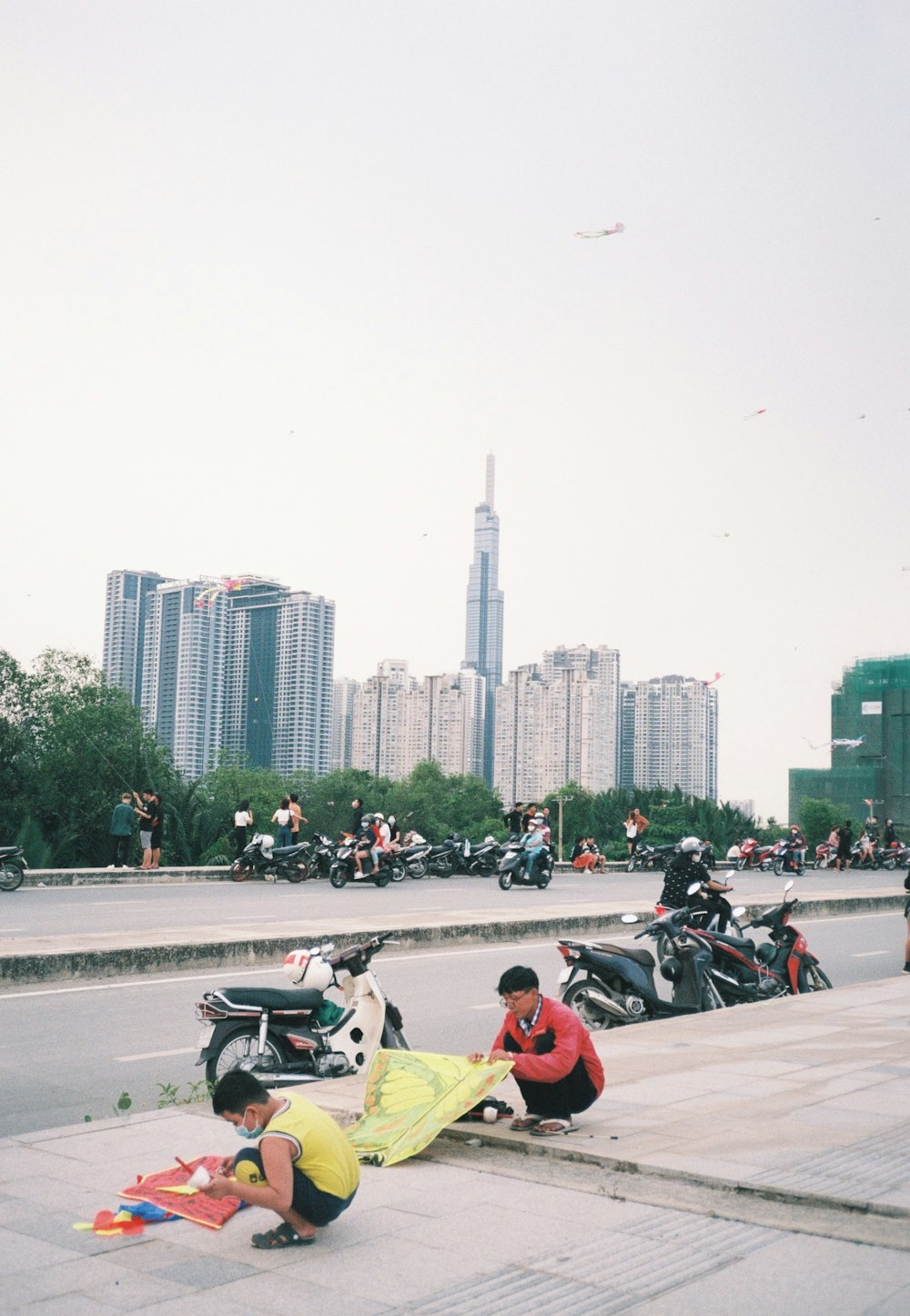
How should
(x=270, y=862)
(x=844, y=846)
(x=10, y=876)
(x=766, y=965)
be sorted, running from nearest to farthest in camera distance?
(x=766, y=965)
(x=10, y=876)
(x=270, y=862)
(x=844, y=846)

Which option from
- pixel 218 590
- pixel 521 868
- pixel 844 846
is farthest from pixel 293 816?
pixel 218 590

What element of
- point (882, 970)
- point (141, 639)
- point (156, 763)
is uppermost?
point (141, 639)

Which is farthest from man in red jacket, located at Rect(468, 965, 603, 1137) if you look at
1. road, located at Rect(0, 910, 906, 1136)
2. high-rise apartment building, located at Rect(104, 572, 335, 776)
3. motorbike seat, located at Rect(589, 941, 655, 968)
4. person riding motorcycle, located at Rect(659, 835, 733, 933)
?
high-rise apartment building, located at Rect(104, 572, 335, 776)

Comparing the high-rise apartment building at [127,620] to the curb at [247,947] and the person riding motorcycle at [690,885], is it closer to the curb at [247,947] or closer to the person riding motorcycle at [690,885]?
the curb at [247,947]

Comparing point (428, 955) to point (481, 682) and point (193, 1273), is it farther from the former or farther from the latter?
point (481, 682)

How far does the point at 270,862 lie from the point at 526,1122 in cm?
1877

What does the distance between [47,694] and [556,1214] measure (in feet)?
98.4

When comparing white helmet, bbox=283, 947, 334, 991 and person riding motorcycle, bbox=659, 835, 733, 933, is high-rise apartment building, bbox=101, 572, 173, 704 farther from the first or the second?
white helmet, bbox=283, 947, 334, 991

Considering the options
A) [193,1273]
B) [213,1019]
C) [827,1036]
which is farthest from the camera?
[827,1036]

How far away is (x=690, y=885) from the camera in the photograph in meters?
10.7

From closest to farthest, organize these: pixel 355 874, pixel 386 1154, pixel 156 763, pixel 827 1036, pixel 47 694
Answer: pixel 386 1154 < pixel 827 1036 < pixel 355 874 < pixel 156 763 < pixel 47 694

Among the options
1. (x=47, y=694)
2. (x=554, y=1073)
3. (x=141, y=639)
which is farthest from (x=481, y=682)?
(x=554, y=1073)

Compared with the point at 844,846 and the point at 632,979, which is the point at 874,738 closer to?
the point at 844,846

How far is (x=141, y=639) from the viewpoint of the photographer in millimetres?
91250
